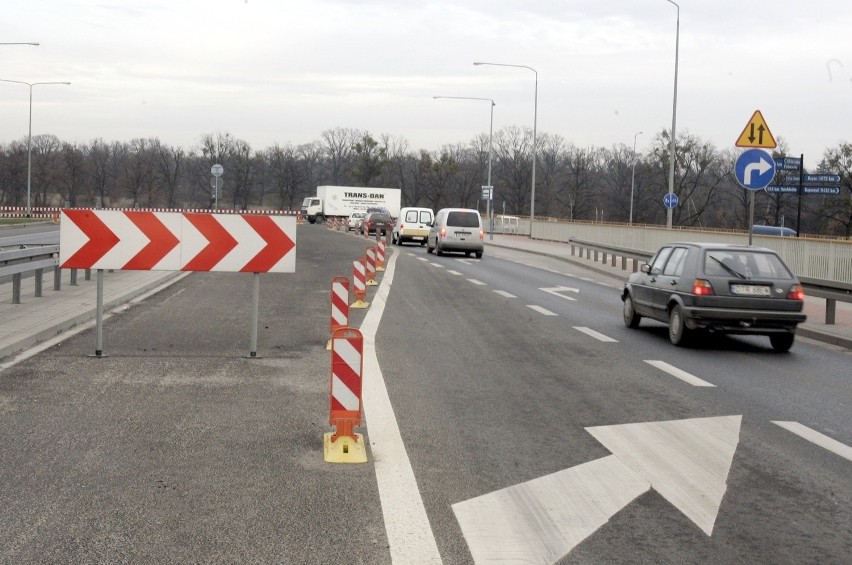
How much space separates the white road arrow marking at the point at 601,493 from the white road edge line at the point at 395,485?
0.21 metres

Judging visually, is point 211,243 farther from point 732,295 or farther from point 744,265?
point 744,265

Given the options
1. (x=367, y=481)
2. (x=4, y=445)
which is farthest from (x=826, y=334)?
(x=4, y=445)

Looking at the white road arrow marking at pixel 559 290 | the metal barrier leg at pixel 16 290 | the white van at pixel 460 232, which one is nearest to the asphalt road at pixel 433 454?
the metal barrier leg at pixel 16 290

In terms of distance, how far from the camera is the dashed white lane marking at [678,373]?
33.3 feet

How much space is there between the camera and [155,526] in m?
4.96

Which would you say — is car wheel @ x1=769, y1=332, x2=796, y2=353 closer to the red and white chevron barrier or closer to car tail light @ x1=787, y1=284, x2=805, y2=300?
car tail light @ x1=787, y1=284, x2=805, y2=300

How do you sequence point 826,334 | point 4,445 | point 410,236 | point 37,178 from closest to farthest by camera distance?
point 4,445
point 826,334
point 410,236
point 37,178

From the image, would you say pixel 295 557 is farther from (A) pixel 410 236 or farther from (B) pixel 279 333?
(A) pixel 410 236

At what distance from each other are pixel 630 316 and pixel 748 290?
8.38 ft

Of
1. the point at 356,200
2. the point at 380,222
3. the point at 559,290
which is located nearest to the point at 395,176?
the point at 356,200

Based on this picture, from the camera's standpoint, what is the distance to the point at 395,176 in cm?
11888

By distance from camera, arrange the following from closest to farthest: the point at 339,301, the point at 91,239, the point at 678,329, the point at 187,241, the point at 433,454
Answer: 1. the point at 433,454
2. the point at 91,239
3. the point at 187,241
4. the point at 339,301
5. the point at 678,329

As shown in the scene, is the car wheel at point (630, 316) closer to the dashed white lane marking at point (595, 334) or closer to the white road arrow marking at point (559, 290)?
the dashed white lane marking at point (595, 334)

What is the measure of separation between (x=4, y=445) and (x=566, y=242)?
175 feet
